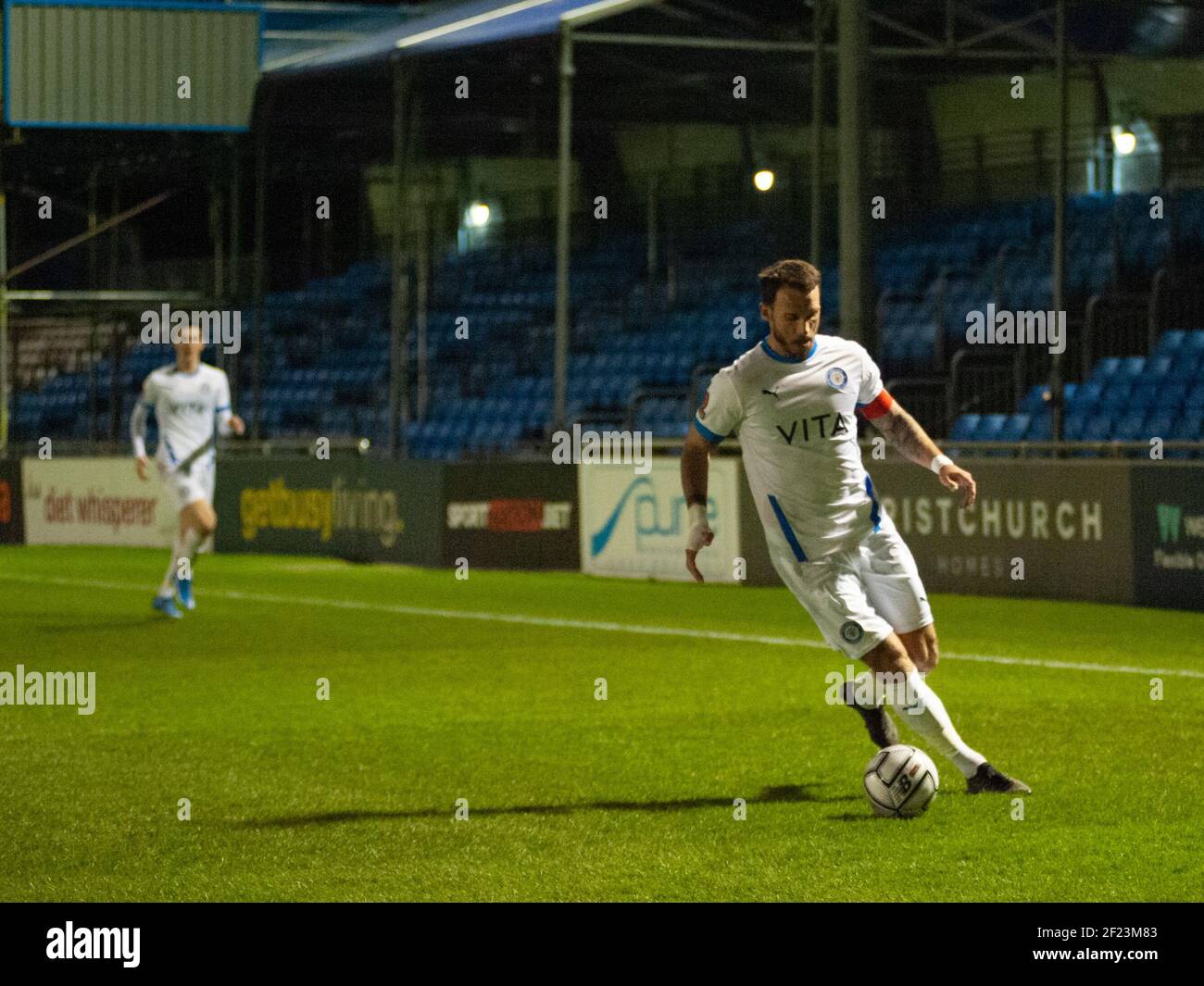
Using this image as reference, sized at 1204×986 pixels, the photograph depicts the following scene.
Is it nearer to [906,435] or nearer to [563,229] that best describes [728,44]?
[563,229]

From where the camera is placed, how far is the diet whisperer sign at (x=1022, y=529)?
17.4 m

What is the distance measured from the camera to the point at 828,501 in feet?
27.5

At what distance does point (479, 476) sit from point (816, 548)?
49.1ft

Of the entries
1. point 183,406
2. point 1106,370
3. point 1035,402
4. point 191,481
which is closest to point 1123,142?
point 1106,370

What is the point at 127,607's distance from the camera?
1866cm

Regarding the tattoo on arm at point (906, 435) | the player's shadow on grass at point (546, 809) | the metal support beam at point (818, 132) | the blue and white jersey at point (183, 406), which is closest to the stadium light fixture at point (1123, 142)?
the metal support beam at point (818, 132)

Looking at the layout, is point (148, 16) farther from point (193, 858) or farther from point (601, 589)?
point (193, 858)

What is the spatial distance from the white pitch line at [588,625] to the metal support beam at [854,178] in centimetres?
409

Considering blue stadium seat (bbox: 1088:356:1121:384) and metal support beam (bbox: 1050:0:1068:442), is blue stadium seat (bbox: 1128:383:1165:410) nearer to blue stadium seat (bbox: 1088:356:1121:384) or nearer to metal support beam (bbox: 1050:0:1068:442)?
blue stadium seat (bbox: 1088:356:1121:384)

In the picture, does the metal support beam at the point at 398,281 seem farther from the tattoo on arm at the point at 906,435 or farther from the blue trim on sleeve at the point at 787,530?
the blue trim on sleeve at the point at 787,530

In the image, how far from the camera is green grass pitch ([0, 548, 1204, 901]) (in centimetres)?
711

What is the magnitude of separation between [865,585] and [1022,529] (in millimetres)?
9996

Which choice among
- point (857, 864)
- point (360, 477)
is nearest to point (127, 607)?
point (360, 477)

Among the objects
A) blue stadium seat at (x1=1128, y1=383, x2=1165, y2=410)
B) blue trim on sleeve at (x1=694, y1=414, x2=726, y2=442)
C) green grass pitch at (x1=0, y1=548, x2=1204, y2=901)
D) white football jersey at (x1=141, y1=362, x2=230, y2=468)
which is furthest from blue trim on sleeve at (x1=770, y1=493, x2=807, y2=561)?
blue stadium seat at (x1=1128, y1=383, x2=1165, y2=410)
